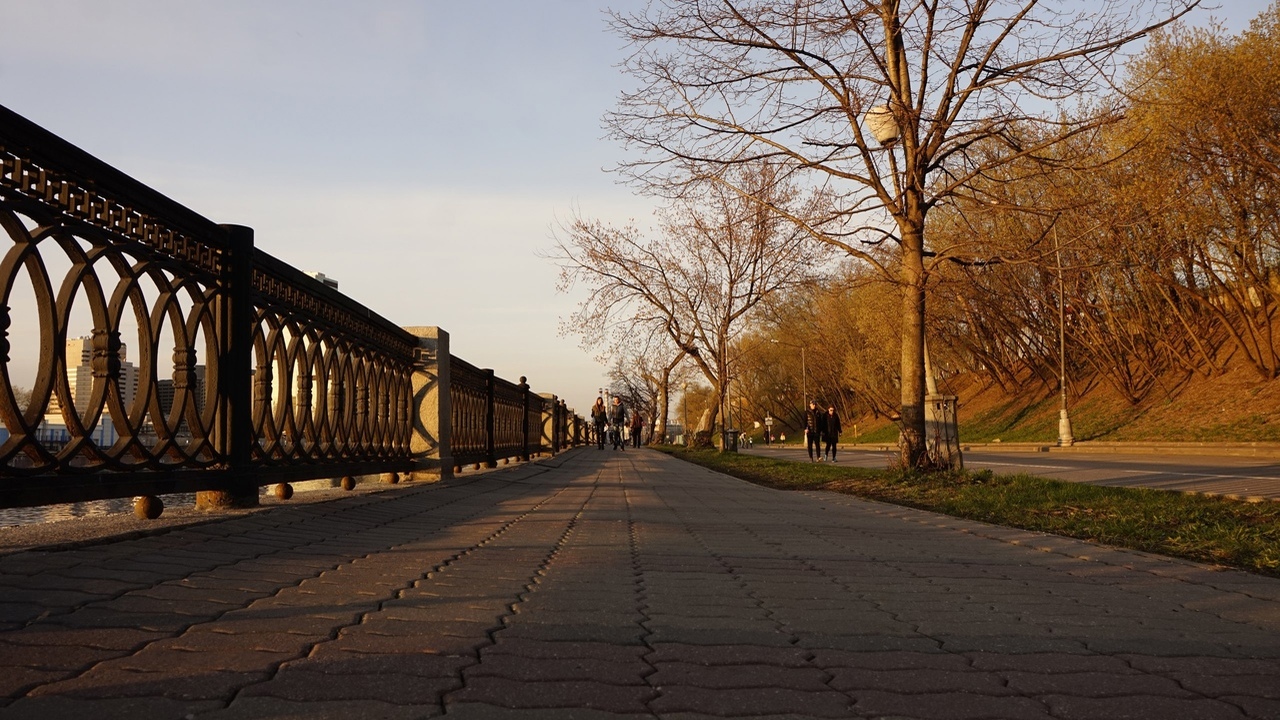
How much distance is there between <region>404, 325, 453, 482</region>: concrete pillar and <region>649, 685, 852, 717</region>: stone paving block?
9388 millimetres

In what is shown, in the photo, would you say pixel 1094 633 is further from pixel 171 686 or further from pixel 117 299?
pixel 117 299

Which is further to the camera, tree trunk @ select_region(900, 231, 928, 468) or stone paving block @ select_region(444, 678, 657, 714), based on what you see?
tree trunk @ select_region(900, 231, 928, 468)

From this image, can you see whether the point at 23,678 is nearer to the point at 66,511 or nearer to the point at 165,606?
the point at 165,606

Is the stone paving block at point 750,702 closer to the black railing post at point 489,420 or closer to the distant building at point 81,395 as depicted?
the distant building at point 81,395

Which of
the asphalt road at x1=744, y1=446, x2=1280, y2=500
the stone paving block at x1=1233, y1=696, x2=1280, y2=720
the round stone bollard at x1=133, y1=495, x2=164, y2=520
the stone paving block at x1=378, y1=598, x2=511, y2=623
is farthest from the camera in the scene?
the asphalt road at x1=744, y1=446, x2=1280, y2=500

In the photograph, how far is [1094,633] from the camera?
374cm

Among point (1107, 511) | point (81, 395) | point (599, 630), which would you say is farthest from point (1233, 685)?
point (1107, 511)

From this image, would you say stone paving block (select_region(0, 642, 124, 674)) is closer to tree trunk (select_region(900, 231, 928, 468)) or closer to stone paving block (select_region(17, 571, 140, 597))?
stone paving block (select_region(17, 571, 140, 597))

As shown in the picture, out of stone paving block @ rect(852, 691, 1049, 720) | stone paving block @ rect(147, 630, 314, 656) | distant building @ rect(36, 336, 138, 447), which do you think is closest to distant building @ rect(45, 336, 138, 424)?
distant building @ rect(36, 336, 138, 447)

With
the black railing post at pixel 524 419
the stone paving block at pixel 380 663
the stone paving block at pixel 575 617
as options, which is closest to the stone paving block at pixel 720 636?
the stone paving block at pixel 575 617

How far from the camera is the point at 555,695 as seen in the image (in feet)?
8.77

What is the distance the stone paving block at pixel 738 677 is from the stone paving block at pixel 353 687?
60 cm

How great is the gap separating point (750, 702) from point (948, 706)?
0.52m

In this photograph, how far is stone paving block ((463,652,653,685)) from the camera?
283 cm
